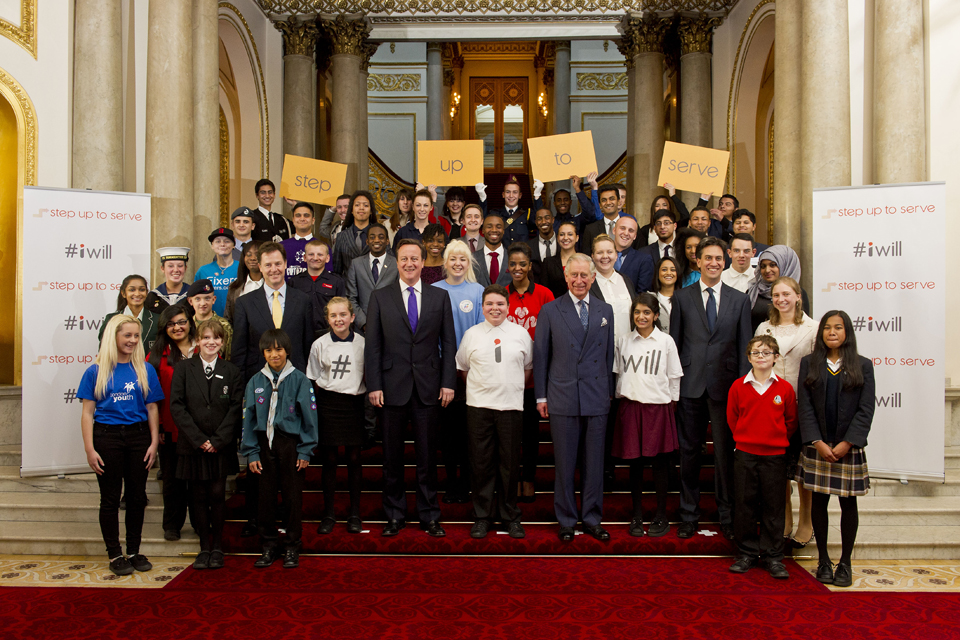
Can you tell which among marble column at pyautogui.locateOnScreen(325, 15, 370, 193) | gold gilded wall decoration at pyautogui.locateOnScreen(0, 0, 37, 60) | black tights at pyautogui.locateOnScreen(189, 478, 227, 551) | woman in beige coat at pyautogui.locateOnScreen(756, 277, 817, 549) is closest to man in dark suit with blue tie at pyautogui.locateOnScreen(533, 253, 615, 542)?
woman in beige coat at pyautogui.locateOnScreen(756, 277, 817, 549)

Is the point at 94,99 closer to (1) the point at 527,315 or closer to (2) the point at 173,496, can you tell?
(2) the point at 173,496

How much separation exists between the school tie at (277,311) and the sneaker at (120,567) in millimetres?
1788

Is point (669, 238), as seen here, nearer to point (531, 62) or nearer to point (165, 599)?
point (165, 599)

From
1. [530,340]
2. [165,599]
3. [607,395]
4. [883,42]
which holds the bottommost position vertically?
[165,599]

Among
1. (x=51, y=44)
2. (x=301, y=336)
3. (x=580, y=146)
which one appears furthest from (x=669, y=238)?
(x=51, y=44)

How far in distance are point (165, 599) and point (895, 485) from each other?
5062 mm

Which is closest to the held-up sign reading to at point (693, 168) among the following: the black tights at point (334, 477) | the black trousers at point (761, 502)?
the black trousers at point (761, 502)

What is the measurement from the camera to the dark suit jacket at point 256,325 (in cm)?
536

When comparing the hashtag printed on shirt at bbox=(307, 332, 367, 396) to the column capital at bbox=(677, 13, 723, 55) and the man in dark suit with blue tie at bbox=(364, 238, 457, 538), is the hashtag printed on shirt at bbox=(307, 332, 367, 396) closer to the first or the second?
the man in dark suit with blue tie at bbox=(364, 238, 457, 538)

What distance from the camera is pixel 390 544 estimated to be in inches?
204

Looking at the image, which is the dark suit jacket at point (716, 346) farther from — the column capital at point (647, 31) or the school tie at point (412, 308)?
the column capital at point (647, 31)

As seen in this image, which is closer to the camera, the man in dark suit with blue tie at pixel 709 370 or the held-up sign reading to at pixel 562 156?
the man in dark suit with blue tie at pixel 709 370

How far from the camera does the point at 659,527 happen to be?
5.27 meters

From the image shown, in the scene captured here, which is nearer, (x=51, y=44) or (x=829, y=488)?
(x=829, y=488)
